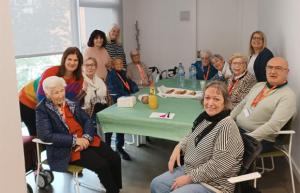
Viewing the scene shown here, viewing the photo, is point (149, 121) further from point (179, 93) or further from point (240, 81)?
point (240, 81)

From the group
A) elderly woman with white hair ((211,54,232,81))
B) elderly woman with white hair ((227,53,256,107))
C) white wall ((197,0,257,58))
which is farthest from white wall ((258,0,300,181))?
white wall ((197,0,257,58))

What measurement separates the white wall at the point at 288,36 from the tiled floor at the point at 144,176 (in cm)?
21

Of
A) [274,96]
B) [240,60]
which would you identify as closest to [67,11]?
[240,60]

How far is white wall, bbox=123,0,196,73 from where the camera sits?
247 inches

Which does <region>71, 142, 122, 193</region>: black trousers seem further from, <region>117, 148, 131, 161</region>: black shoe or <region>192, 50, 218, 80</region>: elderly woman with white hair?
<region>192, 50, 218, 80</region>: elderly woman with white hair

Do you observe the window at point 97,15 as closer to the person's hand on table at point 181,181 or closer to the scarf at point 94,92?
the scarf at point 94,92

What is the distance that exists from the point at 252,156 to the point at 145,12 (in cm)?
512

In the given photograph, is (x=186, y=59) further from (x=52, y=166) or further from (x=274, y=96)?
(x=52, y=166)

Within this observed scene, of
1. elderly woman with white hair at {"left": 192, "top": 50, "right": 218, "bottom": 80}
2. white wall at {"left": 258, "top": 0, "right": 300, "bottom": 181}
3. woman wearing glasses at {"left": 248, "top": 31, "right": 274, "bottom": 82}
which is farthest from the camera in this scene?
elderly woman with white hair at {"left": 192, "top": 50, "right": 218, "bottom": 80}

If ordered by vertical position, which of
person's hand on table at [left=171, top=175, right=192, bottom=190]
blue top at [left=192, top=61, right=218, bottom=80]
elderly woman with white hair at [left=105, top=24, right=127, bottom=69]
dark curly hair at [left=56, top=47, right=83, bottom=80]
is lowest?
person's hand on table at [left=171, top=175, right=192, bottom=190]

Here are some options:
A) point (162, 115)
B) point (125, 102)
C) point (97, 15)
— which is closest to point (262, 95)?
point (162, 115)

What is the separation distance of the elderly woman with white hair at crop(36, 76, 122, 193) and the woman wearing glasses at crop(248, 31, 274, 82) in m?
1.91

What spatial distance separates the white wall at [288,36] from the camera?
317 centimetres

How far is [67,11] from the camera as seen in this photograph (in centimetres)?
500
